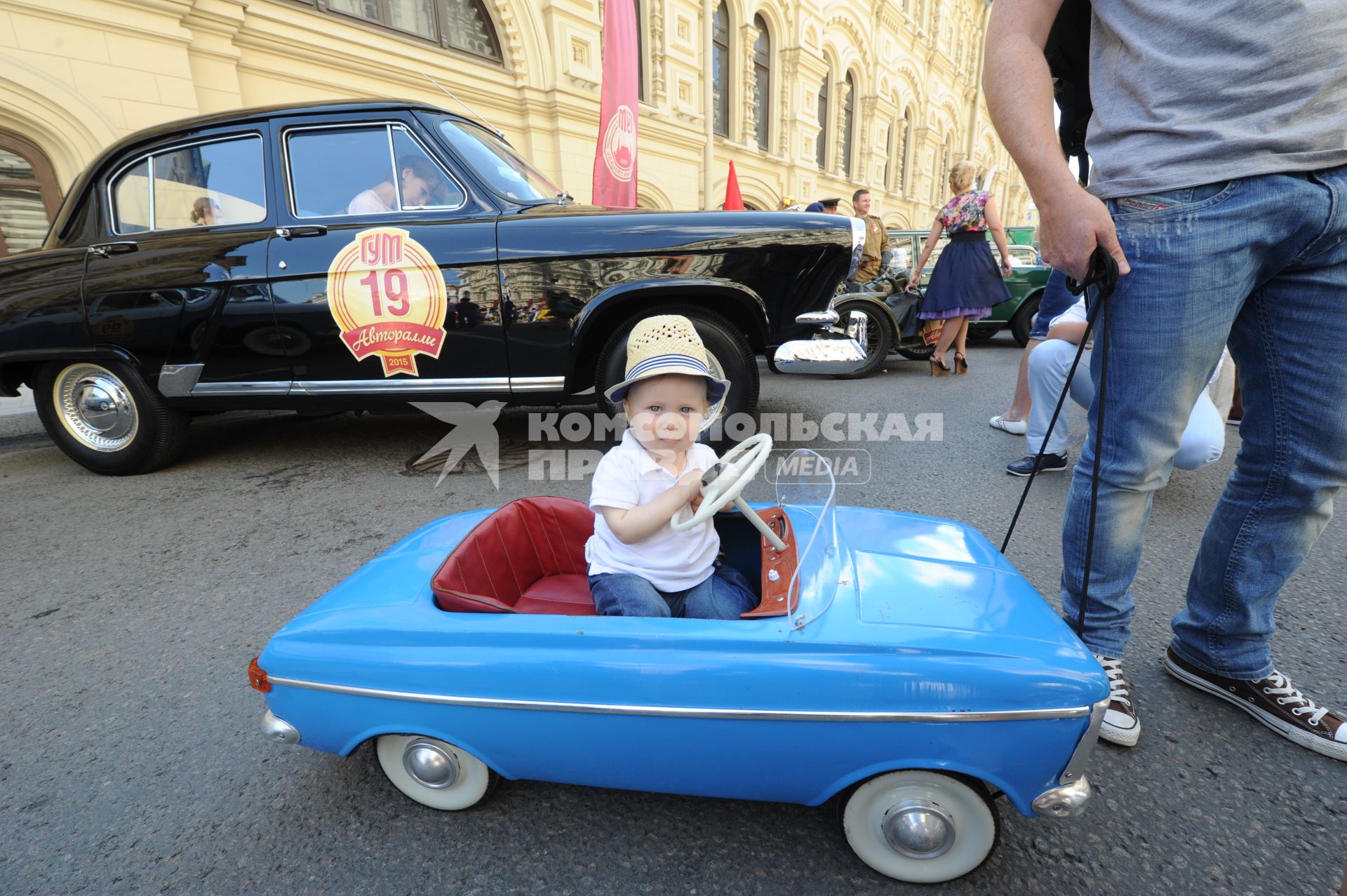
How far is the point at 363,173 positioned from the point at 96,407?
201cm

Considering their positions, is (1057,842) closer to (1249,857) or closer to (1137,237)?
(1249,857)

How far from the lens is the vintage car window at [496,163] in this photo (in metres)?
3.09

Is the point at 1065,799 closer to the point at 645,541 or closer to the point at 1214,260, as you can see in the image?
the point at 645,541

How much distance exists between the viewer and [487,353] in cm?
307

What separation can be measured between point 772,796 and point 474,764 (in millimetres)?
595

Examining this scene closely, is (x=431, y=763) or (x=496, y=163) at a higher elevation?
(x=496, y=163)

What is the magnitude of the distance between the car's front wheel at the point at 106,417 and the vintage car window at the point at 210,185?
2.99 ft

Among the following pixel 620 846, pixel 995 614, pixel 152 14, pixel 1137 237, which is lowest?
pixel 620 846

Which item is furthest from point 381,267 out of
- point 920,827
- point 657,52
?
point 657,52

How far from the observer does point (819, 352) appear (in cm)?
310

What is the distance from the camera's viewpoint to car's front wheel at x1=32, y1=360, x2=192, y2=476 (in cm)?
333

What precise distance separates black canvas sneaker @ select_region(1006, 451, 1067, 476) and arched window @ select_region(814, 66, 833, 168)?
15.8 m

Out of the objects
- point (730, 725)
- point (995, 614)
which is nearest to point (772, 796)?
point (730, 725)

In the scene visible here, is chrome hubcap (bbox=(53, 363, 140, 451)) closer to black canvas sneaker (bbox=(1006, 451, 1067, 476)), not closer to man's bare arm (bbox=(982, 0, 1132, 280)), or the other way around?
man's bare arm (bbox=(982, 0, 1132, 280))
